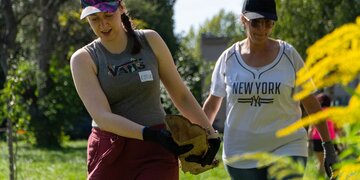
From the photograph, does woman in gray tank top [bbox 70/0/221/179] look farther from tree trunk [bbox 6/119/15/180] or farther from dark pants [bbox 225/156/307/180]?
tree trunk [bbox 6/119/15/180]

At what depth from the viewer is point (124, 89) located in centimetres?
395

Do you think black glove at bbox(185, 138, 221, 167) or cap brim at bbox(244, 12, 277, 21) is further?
cap brim at bbox(244, 12, 277, 21)

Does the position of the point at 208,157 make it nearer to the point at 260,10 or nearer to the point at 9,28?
the point at 260,10

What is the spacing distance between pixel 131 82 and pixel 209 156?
510mm

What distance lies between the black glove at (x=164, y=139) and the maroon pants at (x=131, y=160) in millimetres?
106

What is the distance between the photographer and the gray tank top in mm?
3941

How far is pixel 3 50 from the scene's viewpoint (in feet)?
68.4

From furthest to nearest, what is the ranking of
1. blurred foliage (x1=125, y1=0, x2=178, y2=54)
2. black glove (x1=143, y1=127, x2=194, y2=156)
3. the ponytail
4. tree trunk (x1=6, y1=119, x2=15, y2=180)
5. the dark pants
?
blurred foliage (x1=125, y1=0, x2=178, y2=54)
tree trunk (x1=6, y1=119, x2=15, y2=180)
the dark pants
the ponytail
black glove (x1=143, y1=127, x2=194, y2=156)

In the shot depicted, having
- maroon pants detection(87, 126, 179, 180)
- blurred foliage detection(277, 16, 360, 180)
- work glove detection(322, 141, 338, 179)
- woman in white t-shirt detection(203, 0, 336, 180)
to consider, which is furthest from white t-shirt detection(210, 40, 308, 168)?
blurred foliage detection(277, 16, 360, 180)

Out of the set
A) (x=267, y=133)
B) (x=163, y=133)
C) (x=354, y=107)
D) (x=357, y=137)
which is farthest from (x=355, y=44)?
(x=267, y=133)

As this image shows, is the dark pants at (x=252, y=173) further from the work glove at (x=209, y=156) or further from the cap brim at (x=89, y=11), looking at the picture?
the cap brim at (x=89, y=11)

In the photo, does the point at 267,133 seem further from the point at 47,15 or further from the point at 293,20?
the point at 47,15

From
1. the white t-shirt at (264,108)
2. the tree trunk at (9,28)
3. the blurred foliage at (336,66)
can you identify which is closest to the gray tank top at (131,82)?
the white t-shirt at (264,108)

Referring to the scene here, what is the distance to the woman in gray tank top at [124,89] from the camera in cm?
389
